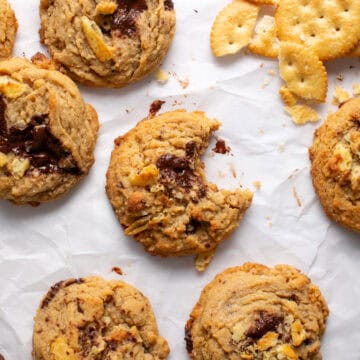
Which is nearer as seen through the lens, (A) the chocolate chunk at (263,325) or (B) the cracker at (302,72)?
(A) the chocolate chunk at (263,325)

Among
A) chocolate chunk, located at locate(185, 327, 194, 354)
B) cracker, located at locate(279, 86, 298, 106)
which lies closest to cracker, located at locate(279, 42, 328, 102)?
cracker, located at locate(279, 86, 298, 106)

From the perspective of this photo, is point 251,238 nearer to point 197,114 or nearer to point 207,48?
point 197,114

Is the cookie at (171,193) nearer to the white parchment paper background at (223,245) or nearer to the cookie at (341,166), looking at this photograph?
the white parchment paper background at (223,245)

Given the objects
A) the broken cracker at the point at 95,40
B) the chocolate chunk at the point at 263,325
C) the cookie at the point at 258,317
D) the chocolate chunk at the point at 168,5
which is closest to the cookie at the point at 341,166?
the cookie at the point at 258,317

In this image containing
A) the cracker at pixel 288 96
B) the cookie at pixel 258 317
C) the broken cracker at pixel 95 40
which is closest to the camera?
the cookie at pixel 258 317

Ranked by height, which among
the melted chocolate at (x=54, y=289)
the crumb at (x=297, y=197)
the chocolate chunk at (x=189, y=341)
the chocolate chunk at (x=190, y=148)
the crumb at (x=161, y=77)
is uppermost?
the crumb at (x=161, y=77)

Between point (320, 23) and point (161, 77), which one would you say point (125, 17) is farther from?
point (320, 23)
